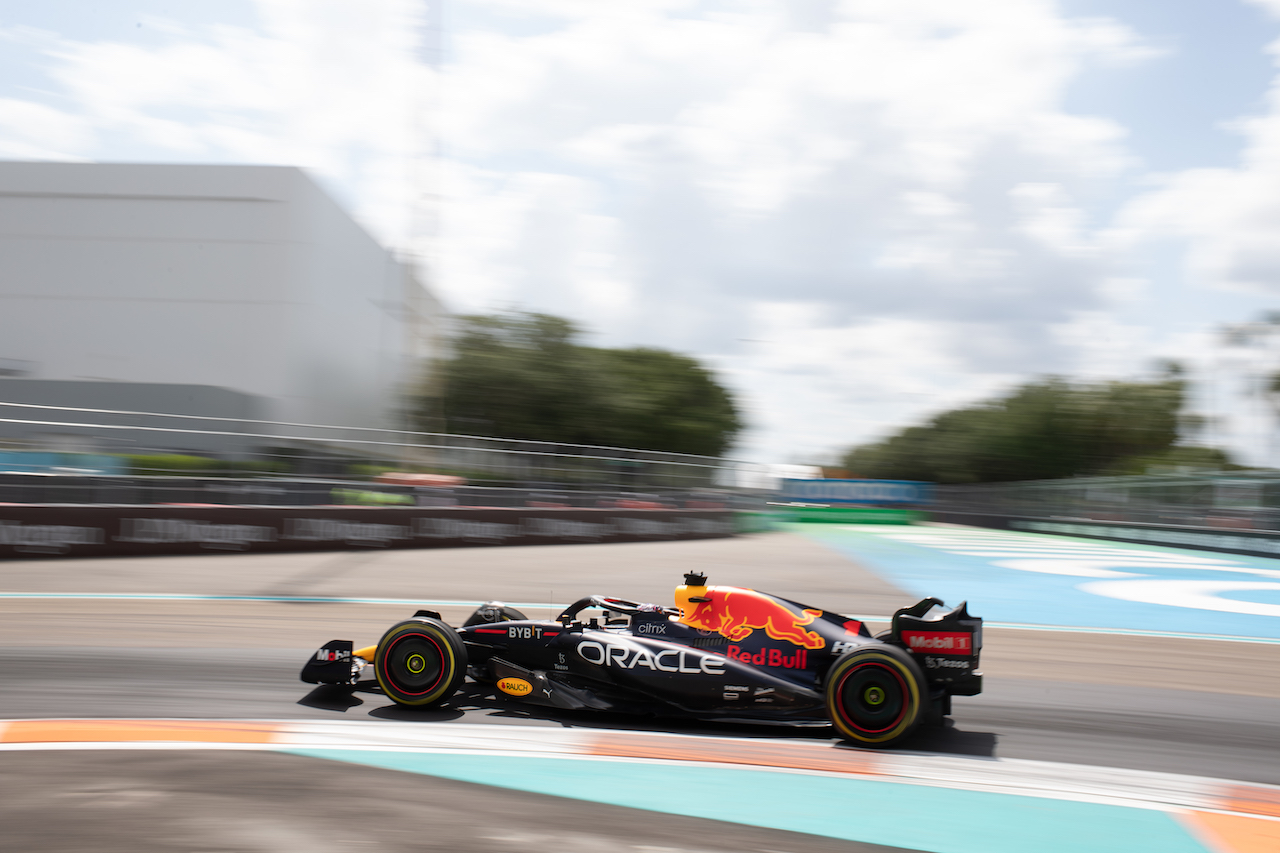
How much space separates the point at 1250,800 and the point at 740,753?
101 inches

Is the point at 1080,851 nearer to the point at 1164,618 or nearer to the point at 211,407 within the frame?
the point at 1164,618

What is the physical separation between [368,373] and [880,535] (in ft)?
80.1

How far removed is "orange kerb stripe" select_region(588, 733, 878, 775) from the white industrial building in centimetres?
2868

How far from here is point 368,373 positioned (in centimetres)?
4062

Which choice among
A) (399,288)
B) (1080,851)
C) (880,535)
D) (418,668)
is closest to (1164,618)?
(1080,851)

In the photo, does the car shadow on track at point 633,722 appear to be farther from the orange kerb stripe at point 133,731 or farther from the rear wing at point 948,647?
the orange kerb stripe at point 133,731

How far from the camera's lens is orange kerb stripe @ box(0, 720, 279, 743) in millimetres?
4848

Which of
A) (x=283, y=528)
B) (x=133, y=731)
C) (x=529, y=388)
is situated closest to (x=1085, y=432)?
(x=529, y=388)

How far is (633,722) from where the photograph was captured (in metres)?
5.46

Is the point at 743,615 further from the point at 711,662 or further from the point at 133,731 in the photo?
the point at 133,731

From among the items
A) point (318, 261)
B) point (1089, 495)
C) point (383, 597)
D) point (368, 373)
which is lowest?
point (383, 597)

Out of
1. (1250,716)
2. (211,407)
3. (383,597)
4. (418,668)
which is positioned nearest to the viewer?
(418,668)

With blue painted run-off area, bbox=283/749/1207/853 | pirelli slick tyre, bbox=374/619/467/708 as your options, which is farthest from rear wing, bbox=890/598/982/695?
pirelli slick tyre, bbox=374/619/467/708

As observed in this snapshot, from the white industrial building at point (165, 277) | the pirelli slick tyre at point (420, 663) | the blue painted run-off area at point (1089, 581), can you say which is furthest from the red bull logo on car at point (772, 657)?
the white industrial building at point (165, 277)
